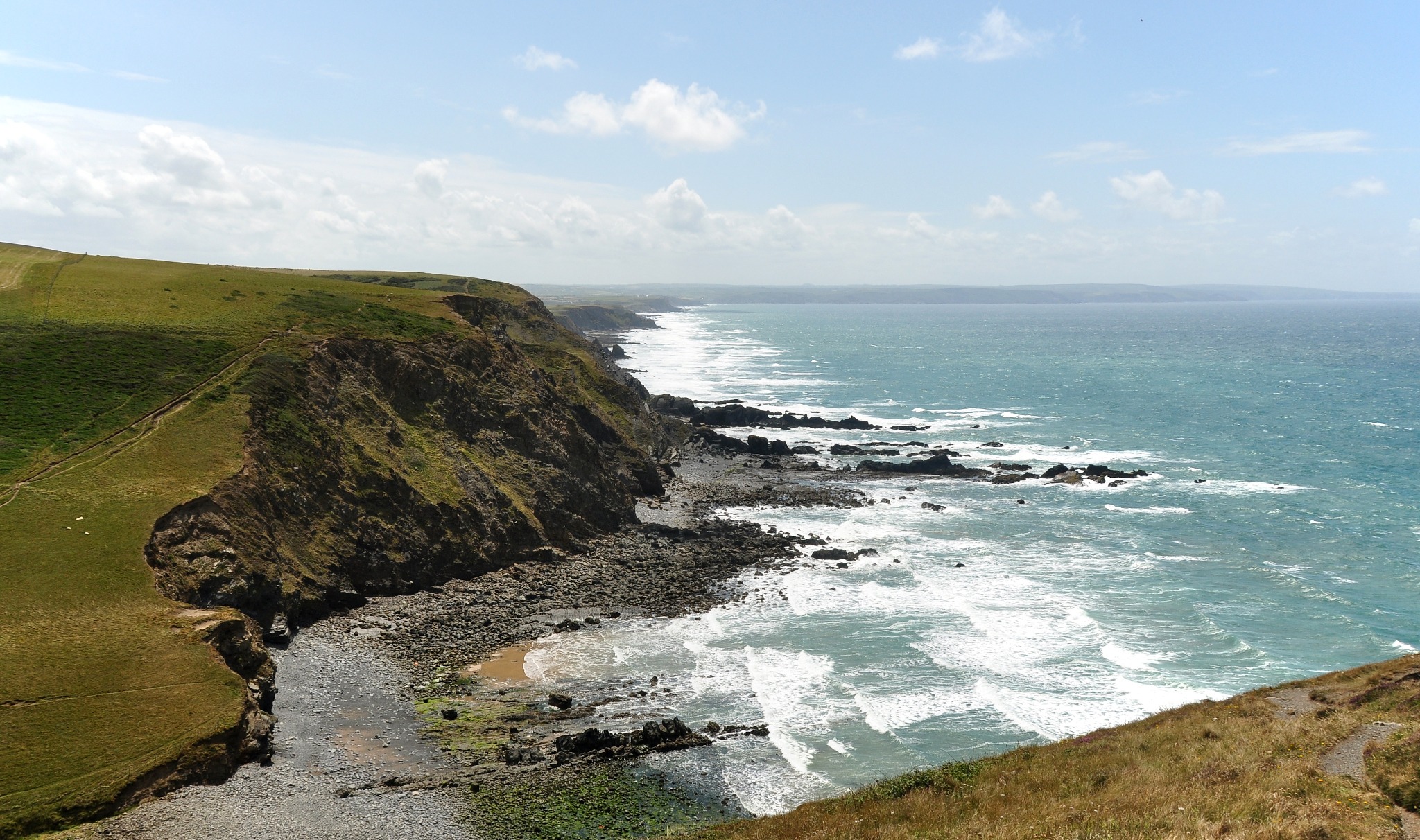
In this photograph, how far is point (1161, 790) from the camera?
19641mm

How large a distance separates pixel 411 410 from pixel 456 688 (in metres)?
25.2

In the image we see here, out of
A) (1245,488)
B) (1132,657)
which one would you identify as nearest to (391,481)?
(1132,657)

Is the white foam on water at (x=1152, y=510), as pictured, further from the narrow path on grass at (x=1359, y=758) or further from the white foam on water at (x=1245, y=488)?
the narrow path on grass at (x=1359, y=758)

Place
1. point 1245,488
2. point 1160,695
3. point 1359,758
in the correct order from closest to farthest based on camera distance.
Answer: point 1359,758 → point 1160,695 → point 1245,488

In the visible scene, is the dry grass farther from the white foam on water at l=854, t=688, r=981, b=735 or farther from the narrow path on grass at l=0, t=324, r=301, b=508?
the narrow path on grass at l=0, t=324, r=301, b=508

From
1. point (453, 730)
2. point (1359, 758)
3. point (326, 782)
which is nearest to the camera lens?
point (1359, 758)

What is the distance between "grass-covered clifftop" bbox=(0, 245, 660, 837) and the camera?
A: 2717 cm

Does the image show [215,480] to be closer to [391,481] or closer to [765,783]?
[391,481]

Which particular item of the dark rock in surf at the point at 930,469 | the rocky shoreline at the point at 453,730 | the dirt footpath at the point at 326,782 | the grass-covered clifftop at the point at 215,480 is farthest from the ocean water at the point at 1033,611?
the grass-covered clifftop at the point at 215,480

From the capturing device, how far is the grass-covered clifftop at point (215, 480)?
27172 mm

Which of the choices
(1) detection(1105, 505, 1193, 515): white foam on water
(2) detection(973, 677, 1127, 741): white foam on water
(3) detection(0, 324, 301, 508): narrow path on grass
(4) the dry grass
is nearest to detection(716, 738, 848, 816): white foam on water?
(4) the dry grass

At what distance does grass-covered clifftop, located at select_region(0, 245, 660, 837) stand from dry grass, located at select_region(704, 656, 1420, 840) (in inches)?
729

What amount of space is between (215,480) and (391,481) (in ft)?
32.4

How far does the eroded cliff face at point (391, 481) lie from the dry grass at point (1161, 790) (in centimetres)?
2657
